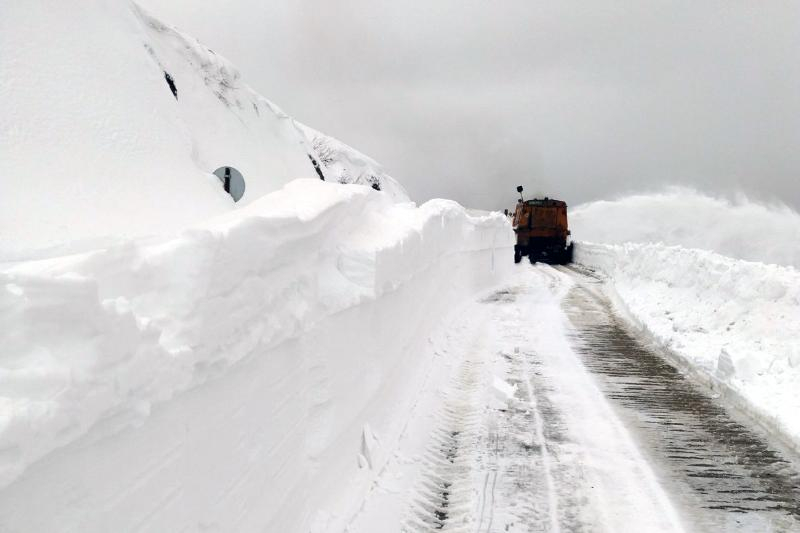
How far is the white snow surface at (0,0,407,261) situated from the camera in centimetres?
805

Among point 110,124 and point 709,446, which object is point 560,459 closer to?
point 709,446

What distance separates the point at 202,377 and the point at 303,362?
4.21 feet

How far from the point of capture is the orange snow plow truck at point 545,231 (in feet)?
103

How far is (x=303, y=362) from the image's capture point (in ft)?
11.5

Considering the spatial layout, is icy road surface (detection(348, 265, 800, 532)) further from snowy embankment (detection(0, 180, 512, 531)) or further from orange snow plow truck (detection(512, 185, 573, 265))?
orange snow plow truck (detection(512, 185, 573, 265))

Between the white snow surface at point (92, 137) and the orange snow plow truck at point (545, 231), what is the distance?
64.5 ft


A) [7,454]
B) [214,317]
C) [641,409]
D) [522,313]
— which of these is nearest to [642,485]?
[641,409]

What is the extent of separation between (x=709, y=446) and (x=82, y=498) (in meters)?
5.25

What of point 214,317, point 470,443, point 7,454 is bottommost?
point 470,443

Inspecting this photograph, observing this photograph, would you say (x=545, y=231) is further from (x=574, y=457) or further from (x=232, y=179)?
(x=574, y=457)

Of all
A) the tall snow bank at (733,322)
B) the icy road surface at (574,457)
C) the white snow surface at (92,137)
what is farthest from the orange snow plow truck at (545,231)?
the icy road surface at (574,457)

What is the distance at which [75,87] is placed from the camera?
32.7ft

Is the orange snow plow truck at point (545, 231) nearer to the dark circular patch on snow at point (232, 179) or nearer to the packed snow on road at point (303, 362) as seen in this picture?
the packed snow on road at point (303, 362)

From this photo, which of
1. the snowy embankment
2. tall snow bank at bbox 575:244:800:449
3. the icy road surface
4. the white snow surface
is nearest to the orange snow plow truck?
tall snow bank at bbox 575:244:800:449
